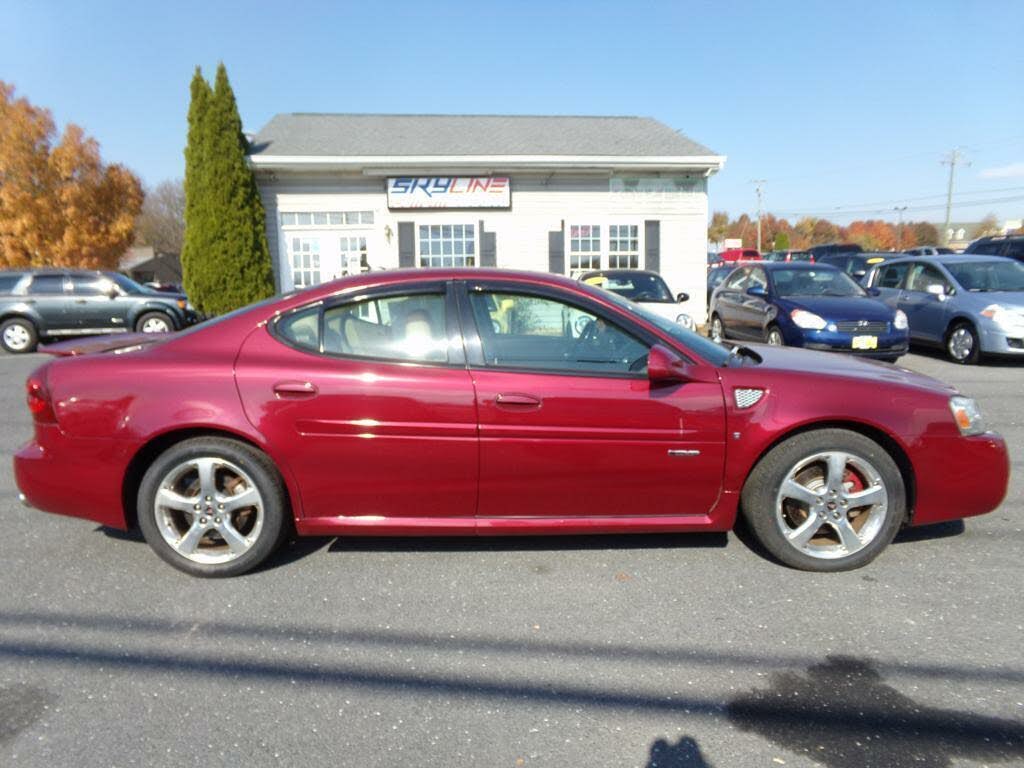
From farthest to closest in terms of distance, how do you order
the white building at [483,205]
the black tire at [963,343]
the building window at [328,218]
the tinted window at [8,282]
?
1. the building window at [328,218]
2. the white building at [483,205]
3. the tinted window at [8,282]
4. the black tire at [963,343]

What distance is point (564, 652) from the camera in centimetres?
276

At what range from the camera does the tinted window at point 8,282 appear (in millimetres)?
13159

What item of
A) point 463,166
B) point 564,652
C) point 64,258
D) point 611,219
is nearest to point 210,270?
point 463,166

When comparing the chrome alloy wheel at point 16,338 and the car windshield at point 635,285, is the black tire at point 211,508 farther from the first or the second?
the chrome alloy wheel at point 16,338

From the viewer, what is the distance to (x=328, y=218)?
15125 millimetres

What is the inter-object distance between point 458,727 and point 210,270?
14.0 meters

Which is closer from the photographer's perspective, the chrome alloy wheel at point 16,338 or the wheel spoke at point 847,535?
the wheel spoke at point 847,535

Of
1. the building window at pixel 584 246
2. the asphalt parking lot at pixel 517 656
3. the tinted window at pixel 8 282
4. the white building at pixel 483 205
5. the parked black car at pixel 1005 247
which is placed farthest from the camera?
the parked black car at pixel 1005 247

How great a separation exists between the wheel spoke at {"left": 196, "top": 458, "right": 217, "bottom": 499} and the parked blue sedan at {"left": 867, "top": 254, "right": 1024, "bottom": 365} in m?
10.4

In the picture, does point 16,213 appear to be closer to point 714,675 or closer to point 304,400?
point 304,400

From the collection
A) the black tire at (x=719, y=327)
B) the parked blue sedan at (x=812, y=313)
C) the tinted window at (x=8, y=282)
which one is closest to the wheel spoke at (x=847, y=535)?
the parked blue sedan at (x=812, y=313)

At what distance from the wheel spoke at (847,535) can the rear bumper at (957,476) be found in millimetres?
336

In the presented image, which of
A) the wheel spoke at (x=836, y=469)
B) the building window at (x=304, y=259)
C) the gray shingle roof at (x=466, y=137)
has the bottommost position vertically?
the wheel spoke at (x=836, y=469)

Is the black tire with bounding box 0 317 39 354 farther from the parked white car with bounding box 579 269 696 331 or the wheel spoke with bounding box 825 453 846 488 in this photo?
the wheel spoke with bounding box 825 453 846 488
